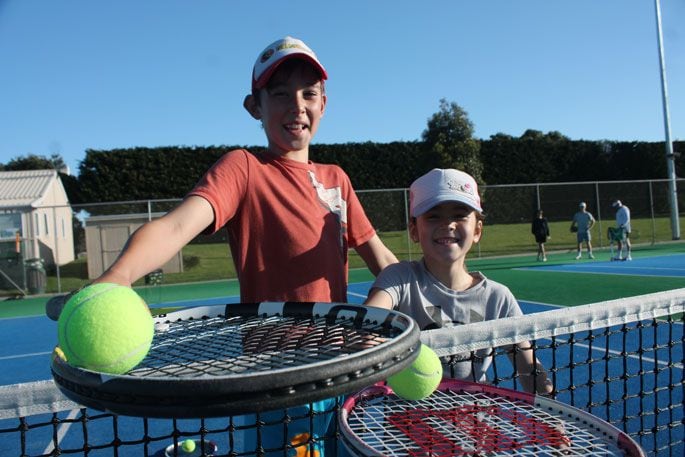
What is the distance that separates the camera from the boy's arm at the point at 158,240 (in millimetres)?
1116

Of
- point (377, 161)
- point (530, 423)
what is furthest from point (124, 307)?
point (377, 161)

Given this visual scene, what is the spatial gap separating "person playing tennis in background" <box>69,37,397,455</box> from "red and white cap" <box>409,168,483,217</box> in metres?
0.32

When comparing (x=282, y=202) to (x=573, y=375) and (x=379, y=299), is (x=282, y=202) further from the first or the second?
(x=573, y=375)

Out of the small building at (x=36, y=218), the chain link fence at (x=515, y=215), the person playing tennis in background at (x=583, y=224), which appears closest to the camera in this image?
the small building at (x=36, y=218)

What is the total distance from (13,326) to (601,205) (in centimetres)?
1656

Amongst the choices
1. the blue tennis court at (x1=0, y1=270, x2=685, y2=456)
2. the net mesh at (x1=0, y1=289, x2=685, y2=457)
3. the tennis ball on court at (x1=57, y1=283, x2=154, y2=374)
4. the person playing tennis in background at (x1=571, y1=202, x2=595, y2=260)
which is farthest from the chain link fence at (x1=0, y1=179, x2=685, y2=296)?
the tennis ball on court at (x1=57, y1=283, x2=154, y2=374)

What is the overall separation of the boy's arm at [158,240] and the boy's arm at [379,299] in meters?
0.65

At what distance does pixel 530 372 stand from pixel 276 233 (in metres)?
0.98

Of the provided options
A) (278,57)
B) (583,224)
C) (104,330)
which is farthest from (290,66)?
(583,224)

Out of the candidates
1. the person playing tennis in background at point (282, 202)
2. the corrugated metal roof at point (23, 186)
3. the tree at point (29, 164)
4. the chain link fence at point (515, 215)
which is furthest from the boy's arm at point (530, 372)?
the tree at point (29, 164)

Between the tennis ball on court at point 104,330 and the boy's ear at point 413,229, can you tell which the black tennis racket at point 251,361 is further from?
the boy's ear at point 413,229

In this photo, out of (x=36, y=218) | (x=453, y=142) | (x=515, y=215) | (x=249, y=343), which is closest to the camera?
(x=249, y=343)

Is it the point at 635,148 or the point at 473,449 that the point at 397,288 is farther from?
the point at 635,148

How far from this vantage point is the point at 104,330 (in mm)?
880
